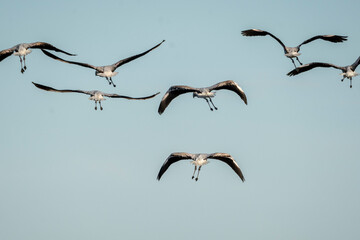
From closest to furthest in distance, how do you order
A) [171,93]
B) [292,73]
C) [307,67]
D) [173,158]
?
1. [173,158]
2. [171,93]
3. [307,67]
4. [292,73]

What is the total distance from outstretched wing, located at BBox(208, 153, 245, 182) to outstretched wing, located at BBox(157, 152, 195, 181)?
1.47m

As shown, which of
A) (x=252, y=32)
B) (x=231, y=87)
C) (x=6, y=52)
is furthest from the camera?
(x=252, y=32)

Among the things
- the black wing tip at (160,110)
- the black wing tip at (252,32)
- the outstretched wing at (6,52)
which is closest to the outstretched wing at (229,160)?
the black wing tip at (160,110)

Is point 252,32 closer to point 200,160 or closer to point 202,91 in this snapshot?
point 202,91

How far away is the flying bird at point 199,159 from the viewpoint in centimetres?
5228

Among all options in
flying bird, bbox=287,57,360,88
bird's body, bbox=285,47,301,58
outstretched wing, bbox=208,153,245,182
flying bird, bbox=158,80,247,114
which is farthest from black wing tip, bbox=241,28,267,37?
outstretched wing, bbox=208,153,245,182

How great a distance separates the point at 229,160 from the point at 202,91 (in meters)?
4.55

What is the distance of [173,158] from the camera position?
54.2 meters

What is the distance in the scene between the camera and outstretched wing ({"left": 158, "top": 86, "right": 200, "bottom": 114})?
53.4 metres

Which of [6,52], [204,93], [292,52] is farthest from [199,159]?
[6,52]

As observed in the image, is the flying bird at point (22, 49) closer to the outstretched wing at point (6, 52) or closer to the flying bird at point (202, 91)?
the outstretched wing at point (6, 52)

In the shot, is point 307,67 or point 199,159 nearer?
point 199,159

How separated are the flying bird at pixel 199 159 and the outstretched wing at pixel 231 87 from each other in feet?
11.5

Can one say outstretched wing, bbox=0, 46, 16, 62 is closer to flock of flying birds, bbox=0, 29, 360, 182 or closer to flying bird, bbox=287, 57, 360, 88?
flock of flying birds, bbox=0, 29, 360, 182
